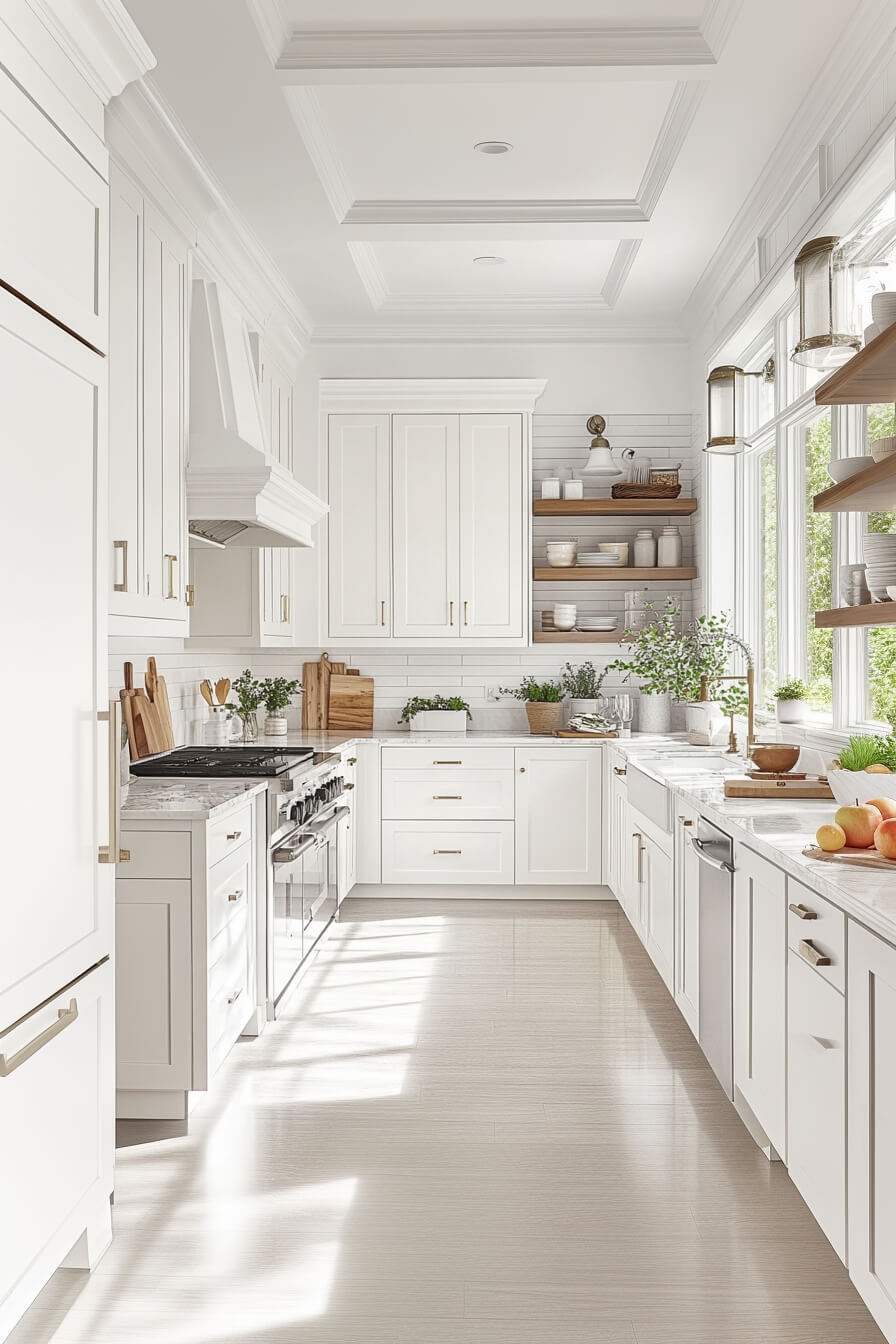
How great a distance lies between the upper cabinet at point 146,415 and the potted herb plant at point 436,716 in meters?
2.42

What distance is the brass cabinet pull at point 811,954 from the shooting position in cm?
→ 211

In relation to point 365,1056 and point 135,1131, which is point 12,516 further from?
point 365,1056

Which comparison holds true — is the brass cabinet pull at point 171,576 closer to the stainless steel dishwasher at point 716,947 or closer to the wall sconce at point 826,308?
the stainless steel dishwasher at point 716,947

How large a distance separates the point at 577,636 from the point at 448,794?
1.17m

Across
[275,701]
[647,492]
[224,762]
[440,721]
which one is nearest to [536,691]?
[440,721]

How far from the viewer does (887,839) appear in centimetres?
222

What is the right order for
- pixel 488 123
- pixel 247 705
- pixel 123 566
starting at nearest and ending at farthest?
pixel 123 566, pixel 488 123, pixel 247 705

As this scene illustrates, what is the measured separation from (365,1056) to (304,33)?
10.7ft

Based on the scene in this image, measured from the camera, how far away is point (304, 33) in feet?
11.3


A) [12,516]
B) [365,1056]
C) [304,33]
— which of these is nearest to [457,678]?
[365,1056]

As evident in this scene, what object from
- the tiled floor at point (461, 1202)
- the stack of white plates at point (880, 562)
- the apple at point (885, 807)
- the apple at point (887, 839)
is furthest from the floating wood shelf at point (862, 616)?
the tiled floor at point (461, 1202)

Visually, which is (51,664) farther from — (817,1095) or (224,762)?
(224,762)

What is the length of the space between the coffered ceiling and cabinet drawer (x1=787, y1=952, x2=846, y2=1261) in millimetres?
2687

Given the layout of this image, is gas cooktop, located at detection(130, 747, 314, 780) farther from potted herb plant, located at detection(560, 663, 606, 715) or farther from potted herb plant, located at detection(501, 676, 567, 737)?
potted herb plant, located at detection(560, 663, 606, 715)
